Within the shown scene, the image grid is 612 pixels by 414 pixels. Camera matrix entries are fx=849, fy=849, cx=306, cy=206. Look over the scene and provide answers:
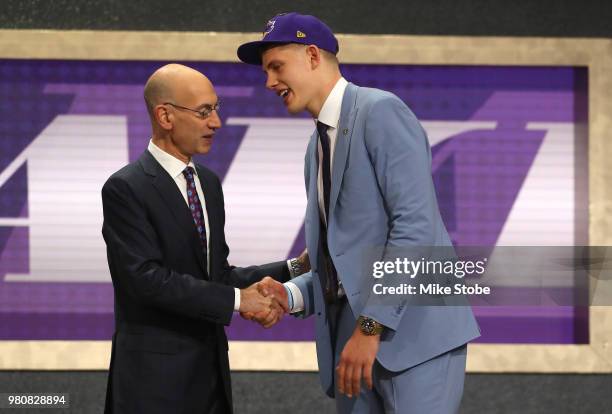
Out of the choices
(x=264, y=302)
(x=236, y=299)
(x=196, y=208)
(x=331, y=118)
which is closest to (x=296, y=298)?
(x=264, y=302)

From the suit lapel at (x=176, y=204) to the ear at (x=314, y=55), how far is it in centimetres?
61

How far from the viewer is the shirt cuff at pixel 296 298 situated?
3.02 m

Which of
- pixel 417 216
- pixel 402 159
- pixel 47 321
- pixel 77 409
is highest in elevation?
pixel 402 159

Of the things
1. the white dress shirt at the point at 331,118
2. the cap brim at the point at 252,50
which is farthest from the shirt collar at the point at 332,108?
the cap brim at the point at 252,50

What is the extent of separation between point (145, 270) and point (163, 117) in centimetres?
55

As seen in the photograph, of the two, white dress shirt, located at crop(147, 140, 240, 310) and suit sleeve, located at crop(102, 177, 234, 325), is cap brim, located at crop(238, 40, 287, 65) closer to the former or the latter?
white dress shirt, located at crop(147, 140, 240, 310)

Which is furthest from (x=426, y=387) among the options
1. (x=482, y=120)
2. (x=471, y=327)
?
(x=482, y=120)

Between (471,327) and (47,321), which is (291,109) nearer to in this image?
(471,327)

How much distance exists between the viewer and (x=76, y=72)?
4793 mm

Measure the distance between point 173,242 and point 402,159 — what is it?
0.85m

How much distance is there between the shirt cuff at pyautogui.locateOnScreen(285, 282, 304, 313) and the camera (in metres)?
3.02

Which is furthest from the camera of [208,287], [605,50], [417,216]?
[605,50]

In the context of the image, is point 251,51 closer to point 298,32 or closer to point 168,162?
point 298,32

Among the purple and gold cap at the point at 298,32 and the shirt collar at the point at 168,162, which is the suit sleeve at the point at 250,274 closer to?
the shirt collar at the point at 168,162
